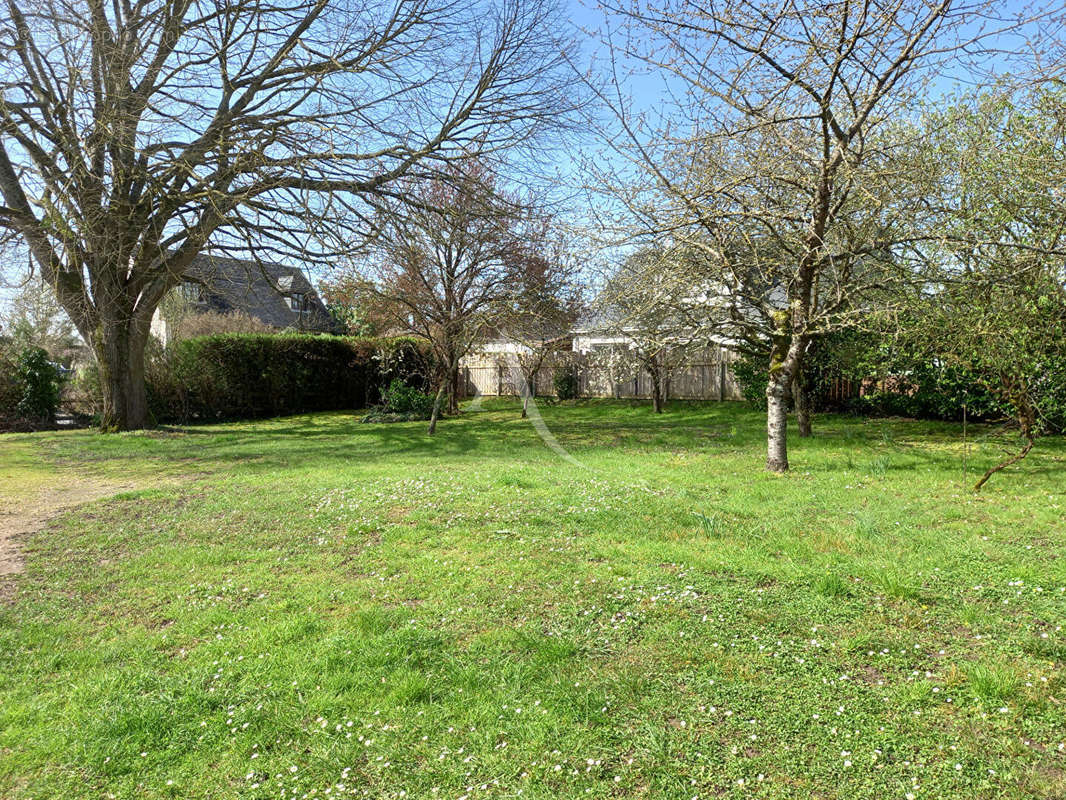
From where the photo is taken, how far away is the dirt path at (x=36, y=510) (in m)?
5.86

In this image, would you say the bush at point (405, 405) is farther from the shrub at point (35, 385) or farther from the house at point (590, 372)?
the shrub at point (35, 385)

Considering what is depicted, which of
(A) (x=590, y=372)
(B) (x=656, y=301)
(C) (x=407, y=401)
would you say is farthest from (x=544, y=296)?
(B) (x=656, y=301)

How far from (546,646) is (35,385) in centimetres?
1838

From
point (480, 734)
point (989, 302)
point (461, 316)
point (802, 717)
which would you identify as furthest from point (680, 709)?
point (461, 316)

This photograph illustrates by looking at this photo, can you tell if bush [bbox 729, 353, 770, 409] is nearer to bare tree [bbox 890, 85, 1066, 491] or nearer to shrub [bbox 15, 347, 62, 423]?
bare tree [bbox 890, 85, 1066, 491]

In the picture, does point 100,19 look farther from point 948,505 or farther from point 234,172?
point 948,505

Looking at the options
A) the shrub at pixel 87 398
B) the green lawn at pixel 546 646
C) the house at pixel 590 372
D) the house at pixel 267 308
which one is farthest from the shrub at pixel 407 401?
the house at pixel 267 308

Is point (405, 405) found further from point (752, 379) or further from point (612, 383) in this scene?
point (752, 379)

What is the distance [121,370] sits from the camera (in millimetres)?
15477

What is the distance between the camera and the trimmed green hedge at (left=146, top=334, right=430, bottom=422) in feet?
60.8

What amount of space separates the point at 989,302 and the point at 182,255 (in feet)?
50.9

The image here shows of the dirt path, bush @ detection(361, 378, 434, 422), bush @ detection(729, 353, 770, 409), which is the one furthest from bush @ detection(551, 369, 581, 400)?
the dirt path

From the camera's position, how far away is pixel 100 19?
11469 millimetres

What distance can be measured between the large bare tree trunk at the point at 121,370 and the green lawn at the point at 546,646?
902 cm
